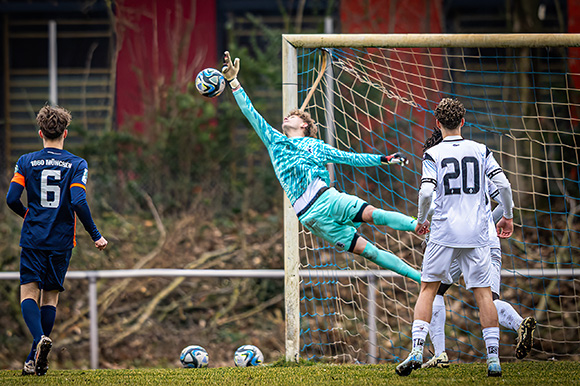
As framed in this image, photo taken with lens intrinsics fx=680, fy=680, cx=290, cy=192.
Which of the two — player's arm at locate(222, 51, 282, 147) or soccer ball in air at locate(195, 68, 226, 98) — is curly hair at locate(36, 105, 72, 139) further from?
player's arm at locate(222, 51, 282, 147)

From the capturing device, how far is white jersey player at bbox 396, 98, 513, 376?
444 centimetres

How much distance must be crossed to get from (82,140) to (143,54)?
5.66 ft

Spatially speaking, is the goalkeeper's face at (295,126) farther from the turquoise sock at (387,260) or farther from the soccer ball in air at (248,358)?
the soccer ball in air at (248,358)

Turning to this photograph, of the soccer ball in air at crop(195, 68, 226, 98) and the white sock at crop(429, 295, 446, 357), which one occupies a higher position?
the soccer ball in air at crop(195, 68, 226, 98)

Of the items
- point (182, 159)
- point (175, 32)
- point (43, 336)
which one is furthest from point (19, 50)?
point (43, 336)

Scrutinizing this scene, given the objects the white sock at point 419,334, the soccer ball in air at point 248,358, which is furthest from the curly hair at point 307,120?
the soccer ball in air at point 248,358

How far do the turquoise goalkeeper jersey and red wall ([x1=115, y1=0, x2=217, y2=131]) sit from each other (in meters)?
5.66

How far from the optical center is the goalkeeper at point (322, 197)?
5.07 meters

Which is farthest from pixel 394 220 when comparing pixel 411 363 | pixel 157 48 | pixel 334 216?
pixel 157 48

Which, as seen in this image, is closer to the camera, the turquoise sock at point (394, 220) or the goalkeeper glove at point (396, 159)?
the goalkeeper glove at point (396, 159)

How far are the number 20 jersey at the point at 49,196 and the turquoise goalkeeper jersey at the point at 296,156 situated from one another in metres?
1.40

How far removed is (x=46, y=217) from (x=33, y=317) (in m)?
0.71

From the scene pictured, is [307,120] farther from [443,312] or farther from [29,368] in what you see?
[29,368]

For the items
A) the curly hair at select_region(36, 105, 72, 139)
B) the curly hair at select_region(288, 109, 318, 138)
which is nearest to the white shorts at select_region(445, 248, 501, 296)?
the curly hair at select_region(288, 109, 318, 138)
